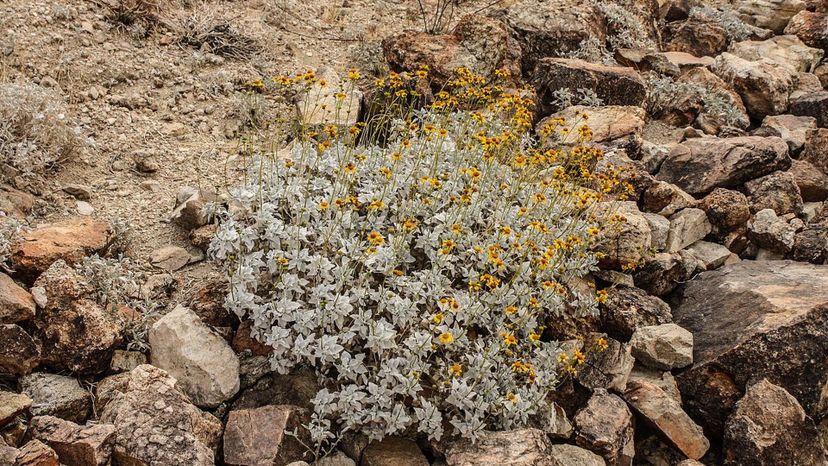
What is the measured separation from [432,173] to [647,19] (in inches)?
247

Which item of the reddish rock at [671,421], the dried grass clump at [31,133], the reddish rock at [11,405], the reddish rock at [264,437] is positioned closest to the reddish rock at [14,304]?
the reddish rock at [11,405]

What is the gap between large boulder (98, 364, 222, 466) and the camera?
123 inches

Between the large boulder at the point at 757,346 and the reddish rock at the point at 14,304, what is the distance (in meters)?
4.15

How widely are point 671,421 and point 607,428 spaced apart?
20.6 inches

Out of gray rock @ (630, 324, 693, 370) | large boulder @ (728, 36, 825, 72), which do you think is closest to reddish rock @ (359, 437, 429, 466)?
gray rock @ (630, 324, 693, 370)

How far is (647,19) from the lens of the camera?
9484mm

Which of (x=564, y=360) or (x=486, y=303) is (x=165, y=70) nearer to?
(x=486, y=303)

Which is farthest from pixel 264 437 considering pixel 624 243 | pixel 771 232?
pixel 771 232

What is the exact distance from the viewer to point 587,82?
723cm

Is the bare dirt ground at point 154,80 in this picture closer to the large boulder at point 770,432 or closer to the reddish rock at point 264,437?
the reddish rock at point 264,437

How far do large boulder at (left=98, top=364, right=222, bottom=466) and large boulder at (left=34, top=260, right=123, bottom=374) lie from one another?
0.67 feet

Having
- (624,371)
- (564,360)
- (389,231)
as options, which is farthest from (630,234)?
(389,231)

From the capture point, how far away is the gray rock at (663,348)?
4535 millimetres

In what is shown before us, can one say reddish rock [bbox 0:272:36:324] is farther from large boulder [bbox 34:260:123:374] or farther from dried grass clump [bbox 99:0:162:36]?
dried grass clump [bbox 99:0:162:36]
